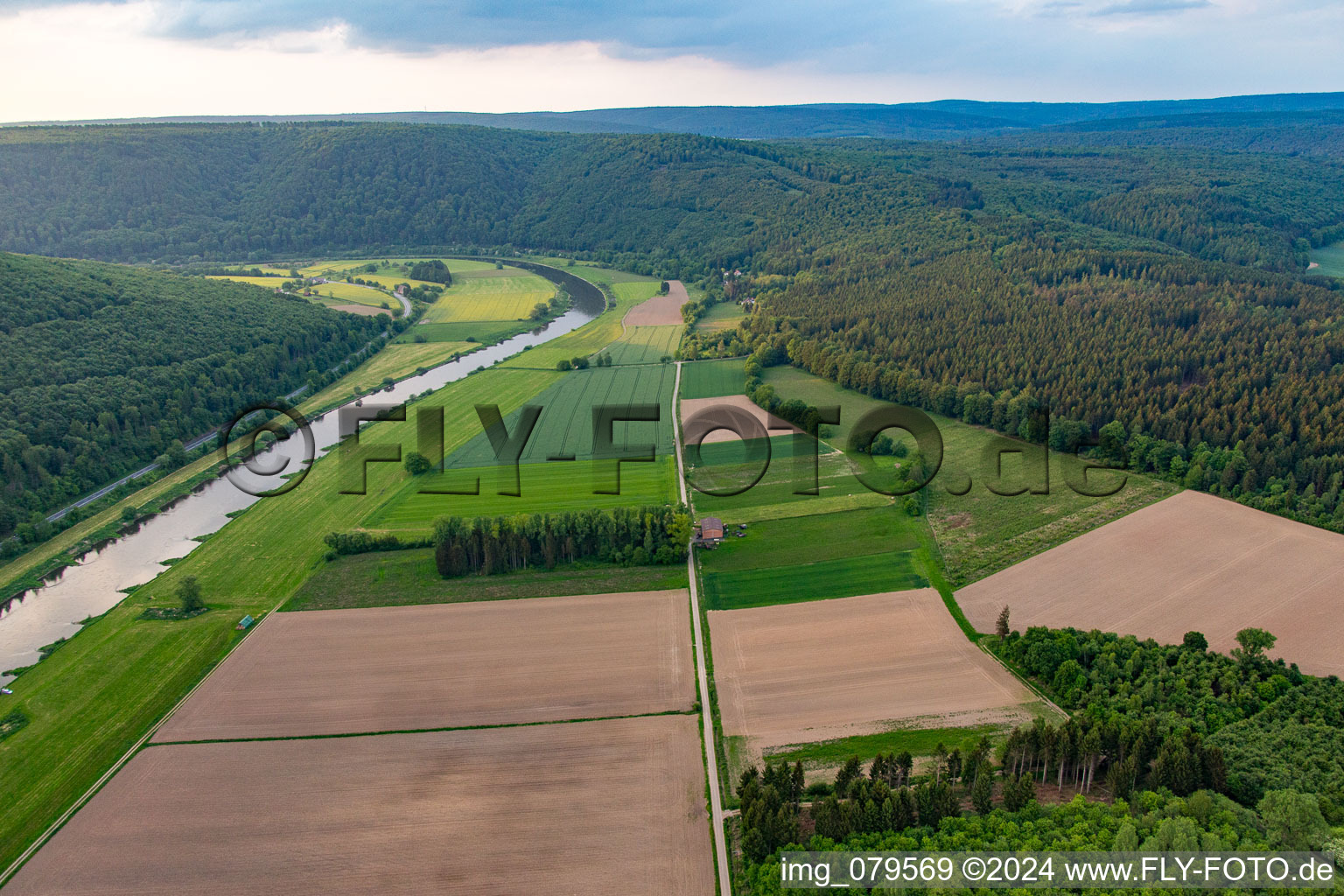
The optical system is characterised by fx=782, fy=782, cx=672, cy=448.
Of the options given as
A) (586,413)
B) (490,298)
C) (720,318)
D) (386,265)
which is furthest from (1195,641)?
(386,265)

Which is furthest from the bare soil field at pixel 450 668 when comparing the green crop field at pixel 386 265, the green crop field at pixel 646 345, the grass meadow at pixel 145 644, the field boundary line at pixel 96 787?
the green crop field at pixel 386 265

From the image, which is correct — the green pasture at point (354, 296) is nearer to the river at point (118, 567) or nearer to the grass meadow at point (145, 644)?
the river at point (118, 567)

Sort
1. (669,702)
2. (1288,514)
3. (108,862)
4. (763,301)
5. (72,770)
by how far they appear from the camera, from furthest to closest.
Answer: (763,301) → (1288,514) → (669,702) → (72,770) → (108,862)

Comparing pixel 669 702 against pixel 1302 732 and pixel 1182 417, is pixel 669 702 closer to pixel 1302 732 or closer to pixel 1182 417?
pixel 1302 732

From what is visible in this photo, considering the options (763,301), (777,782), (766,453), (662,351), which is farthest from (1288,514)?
(763,301)

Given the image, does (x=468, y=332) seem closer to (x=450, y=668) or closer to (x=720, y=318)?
(x=720, y=318)
